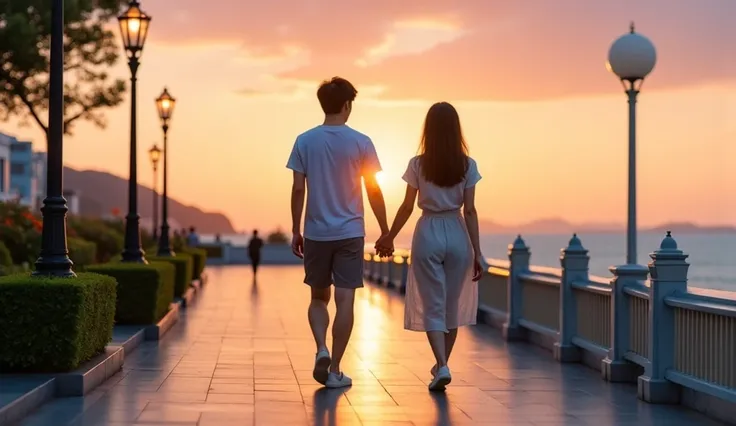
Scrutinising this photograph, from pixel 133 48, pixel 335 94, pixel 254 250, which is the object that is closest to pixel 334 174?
pixel 335 94

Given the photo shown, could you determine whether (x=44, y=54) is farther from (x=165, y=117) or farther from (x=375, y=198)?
(x=375, y=198)

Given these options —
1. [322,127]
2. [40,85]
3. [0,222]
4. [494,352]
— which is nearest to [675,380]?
[322,127]

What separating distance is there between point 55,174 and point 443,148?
11.3ft

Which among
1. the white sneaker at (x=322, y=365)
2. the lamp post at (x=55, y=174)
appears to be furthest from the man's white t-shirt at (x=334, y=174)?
the lamp post at (x=55, y=174)

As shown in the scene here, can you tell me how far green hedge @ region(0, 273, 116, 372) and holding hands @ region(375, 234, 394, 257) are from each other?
2.37 m

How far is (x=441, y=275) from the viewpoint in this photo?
34.8ft

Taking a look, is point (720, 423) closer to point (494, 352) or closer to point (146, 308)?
point (494, 352)

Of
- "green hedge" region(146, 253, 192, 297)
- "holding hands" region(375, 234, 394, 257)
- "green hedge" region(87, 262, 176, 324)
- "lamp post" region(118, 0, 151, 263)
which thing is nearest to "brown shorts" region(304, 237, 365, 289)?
"holding hands" region(375, 234, 394, 257)

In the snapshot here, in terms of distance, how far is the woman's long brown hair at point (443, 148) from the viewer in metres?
10.5

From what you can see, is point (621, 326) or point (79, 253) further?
point (79, 253)

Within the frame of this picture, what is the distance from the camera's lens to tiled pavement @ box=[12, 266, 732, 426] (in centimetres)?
898

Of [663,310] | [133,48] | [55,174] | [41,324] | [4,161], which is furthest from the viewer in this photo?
[4,161]

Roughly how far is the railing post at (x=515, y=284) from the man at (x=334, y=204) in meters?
6.32

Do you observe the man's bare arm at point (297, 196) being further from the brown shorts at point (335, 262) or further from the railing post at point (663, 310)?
the railing post at point (663, 310)
